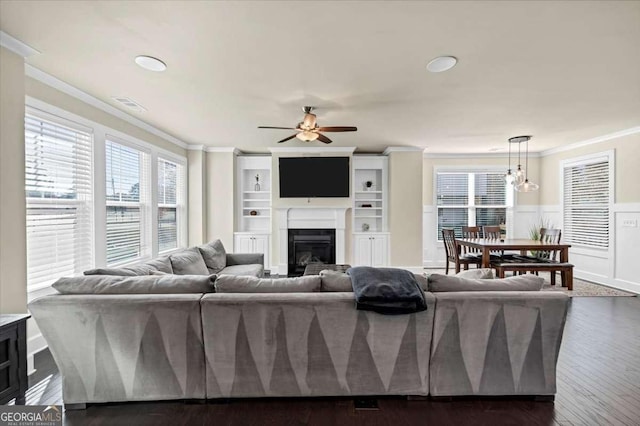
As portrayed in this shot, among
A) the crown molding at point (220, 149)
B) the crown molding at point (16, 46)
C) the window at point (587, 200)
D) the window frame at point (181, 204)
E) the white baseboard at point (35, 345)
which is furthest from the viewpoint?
the crown molding at point (220, 149)

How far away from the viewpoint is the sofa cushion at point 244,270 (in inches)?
151

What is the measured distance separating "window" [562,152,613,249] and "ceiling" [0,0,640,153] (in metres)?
1.29

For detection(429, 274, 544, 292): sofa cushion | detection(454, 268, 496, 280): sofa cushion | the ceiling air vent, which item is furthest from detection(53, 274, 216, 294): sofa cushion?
the ceiling air vent

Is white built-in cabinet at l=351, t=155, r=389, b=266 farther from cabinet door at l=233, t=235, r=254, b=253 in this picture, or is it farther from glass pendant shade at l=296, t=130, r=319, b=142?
glass pendant shade at l=296, t=130, r=319, b=142

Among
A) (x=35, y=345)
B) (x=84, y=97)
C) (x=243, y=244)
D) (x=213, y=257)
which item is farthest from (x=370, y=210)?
(x=35, y=345)

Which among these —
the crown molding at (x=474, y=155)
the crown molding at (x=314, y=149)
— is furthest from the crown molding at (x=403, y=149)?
the crown molding at (x=474, y=155)

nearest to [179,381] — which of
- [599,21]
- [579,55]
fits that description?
[599,21]

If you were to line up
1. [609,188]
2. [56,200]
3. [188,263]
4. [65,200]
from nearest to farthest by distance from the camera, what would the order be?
[56,200]
[65,200]
[188,263]
[609,188]

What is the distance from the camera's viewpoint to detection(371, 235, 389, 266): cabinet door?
5.99m

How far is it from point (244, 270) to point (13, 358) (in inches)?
90.6

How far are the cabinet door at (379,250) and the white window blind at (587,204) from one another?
371cm

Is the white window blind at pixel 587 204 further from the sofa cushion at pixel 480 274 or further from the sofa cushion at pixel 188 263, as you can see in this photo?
the sofa cushion at pixel 188 263

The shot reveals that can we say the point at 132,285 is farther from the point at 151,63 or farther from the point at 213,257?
the point at 213,257

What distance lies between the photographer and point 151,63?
8.16 feet
